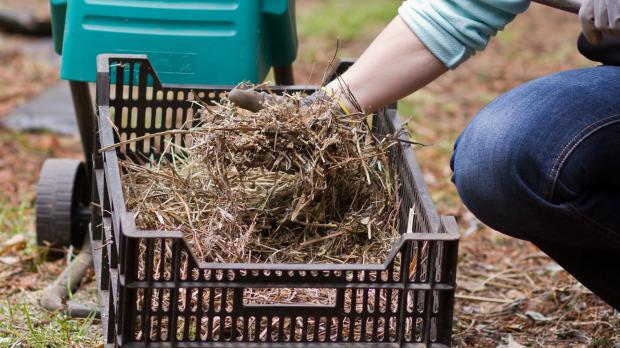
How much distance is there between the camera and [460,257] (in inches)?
105

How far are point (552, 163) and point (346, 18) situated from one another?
427cm

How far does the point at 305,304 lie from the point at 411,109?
275 cm

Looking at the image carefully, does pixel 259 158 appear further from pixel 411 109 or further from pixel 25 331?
pixel 411 109

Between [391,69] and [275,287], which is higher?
[391,69]

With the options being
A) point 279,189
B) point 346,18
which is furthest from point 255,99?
point 346,18

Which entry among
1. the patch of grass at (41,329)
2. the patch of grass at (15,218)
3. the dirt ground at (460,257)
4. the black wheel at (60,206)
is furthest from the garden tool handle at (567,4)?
the patch of grass at (15,218)

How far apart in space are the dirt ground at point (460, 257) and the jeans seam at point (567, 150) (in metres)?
0.51

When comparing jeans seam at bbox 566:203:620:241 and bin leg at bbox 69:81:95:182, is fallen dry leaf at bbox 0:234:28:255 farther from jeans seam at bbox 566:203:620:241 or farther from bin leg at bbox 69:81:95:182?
jeans seam at bbox 566:203:620:241

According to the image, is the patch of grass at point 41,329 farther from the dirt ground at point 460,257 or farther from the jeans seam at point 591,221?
the jeans seam at point 591,221

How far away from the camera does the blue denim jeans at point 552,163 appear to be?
164 centimetres

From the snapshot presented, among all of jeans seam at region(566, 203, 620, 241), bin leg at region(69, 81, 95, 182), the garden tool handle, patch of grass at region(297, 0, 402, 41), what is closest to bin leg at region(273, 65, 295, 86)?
bin leg at region(69, 81, 95, 182)

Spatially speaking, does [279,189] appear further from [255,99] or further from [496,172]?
[496,172]

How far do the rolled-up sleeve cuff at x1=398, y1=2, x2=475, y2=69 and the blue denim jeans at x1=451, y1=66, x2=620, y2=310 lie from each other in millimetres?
110

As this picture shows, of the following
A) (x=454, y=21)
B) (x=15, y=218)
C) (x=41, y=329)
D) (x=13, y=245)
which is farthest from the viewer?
(x=15, y=218)
